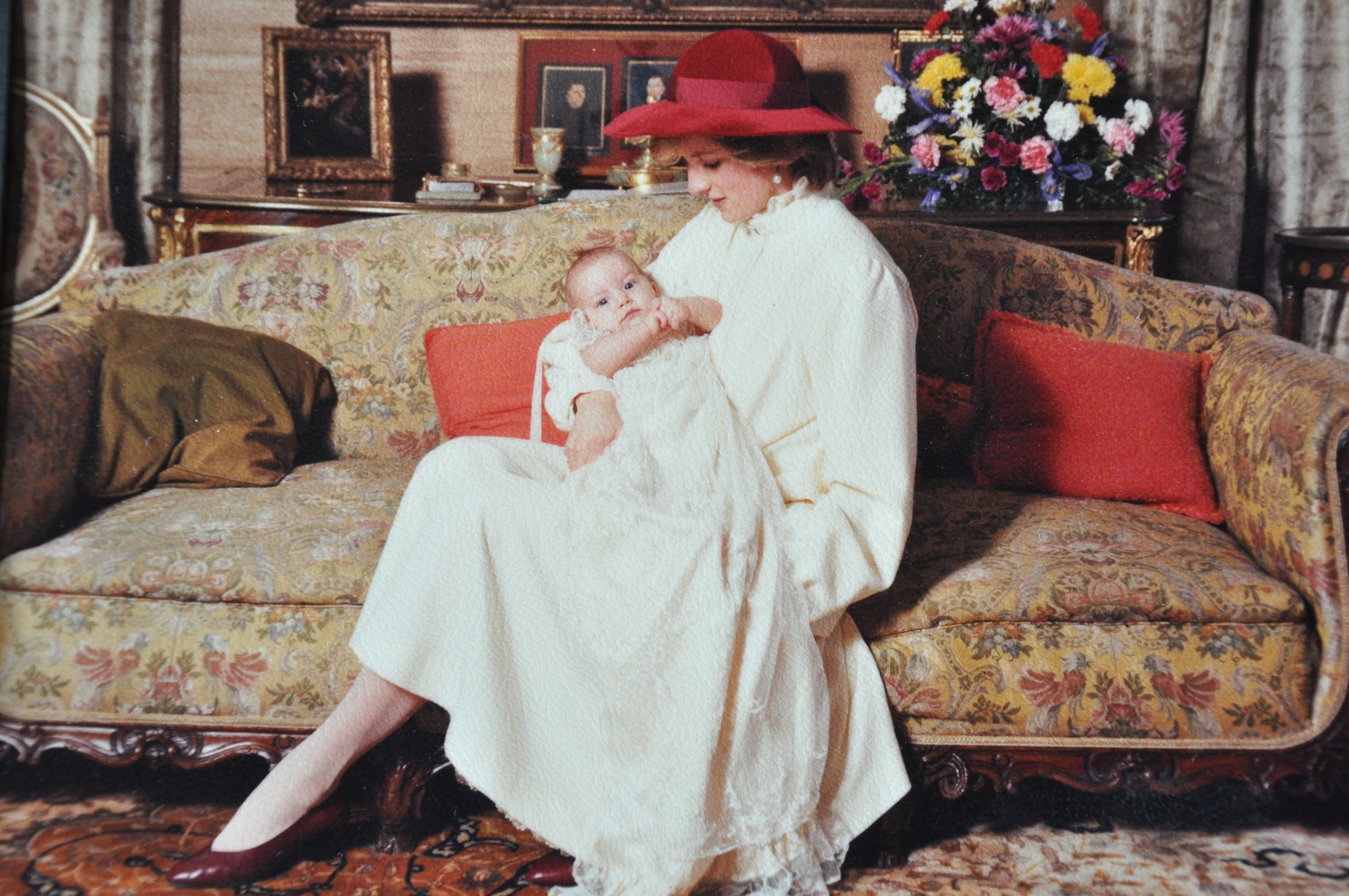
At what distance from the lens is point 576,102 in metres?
3.99

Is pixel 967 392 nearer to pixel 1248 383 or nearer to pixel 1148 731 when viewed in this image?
pixel 1248 383

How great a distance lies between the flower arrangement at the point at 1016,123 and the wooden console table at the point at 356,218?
0.34 feet

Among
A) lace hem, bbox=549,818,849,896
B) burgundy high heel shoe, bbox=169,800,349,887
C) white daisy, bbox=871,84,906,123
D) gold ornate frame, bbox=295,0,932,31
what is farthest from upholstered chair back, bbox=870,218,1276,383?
burgundy high heel shoe, bbox=169,800,349,887

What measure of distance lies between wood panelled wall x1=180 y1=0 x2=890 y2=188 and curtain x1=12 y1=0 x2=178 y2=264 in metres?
0.07

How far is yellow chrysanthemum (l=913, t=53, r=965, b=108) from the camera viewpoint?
135 inches

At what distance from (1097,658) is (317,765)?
1341 mm

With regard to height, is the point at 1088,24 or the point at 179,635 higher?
the point at 1088,24

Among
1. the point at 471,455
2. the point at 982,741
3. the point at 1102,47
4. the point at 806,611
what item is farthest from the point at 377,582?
the point at 1102,47

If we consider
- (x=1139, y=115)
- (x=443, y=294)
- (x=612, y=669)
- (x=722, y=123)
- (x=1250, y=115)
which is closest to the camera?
(x=612, y=669)

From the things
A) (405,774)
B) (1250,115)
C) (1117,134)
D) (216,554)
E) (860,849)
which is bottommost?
(860,849)

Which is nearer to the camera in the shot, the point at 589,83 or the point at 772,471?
the point at 772,471

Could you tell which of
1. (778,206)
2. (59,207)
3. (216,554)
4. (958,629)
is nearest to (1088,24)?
(778,206)

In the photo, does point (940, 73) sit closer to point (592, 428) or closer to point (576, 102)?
point (576, 102)

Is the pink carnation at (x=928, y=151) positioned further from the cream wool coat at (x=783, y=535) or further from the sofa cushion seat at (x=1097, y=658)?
the sofa cushion seat at (x=1097, y=658)
